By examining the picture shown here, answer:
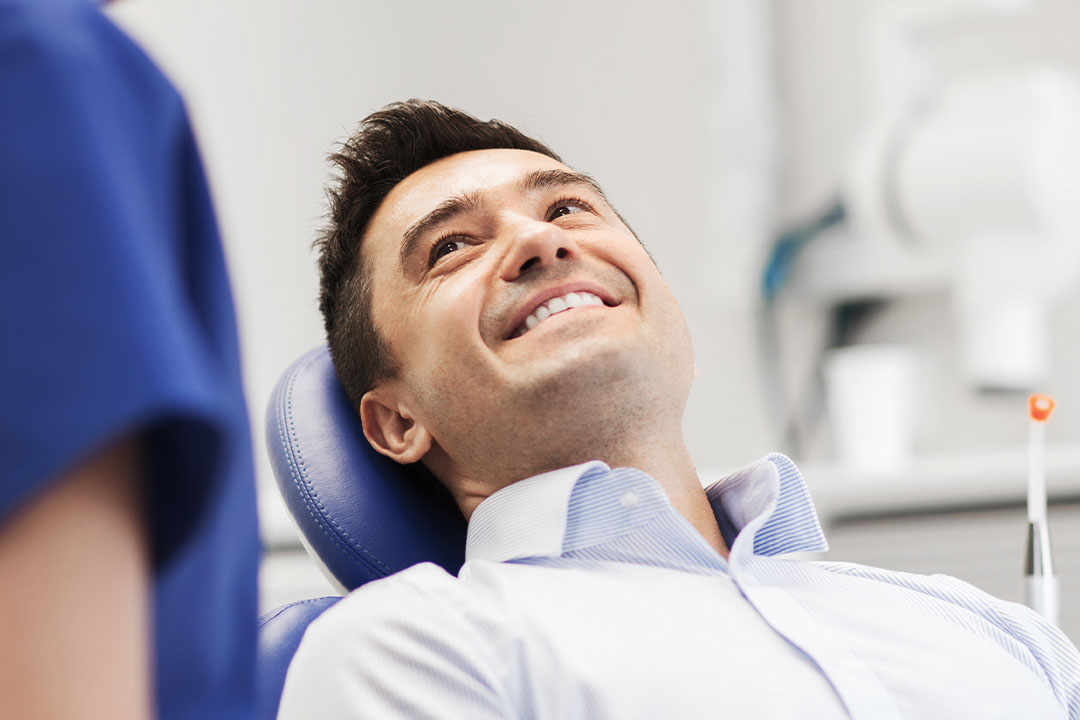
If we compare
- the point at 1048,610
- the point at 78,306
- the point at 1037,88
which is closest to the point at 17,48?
the point at 78,306

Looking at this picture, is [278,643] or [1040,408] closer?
[278,643]

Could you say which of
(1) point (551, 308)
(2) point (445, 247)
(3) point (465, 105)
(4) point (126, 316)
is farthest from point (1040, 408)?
(3) point (465, 105)

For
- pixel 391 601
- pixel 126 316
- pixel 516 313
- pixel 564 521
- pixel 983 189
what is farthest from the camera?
pixel 983 189

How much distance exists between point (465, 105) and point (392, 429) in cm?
157

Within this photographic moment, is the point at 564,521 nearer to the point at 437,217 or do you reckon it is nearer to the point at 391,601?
the point at 391,601

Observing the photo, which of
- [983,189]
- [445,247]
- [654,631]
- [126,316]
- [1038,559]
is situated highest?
[126,316]

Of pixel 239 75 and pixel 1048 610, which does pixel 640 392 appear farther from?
pixel 239 75

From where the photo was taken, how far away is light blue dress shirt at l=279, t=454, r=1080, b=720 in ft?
2.74

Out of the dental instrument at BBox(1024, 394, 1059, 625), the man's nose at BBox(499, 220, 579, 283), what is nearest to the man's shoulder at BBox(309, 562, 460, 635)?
the man's nose at BBox(499, 220, 579, 283)

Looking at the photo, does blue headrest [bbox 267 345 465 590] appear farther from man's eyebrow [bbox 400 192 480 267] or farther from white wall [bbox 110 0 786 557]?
white wall [bbox 110 0 786 557]

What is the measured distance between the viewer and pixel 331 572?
111 centimetres

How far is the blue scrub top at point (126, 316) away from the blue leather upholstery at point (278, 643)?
62cm

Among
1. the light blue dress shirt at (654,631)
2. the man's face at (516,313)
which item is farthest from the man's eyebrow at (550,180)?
the light blue dress shirt at (654,631)

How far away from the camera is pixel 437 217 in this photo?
1208 millimetres
